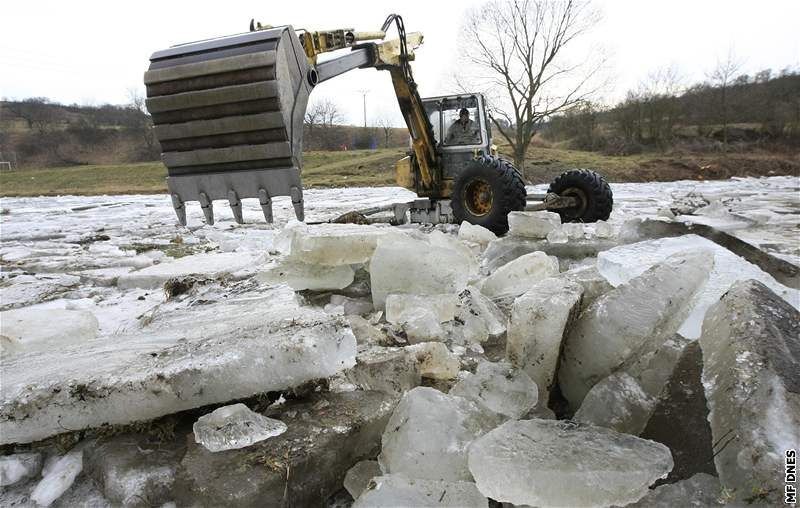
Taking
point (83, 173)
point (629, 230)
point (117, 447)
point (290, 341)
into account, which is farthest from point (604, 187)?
point (83, 173)

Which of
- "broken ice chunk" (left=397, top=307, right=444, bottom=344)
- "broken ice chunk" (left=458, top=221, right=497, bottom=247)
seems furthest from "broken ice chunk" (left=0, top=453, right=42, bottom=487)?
"broken ice chunk" (left=458, top=221, right=497, bottom=247)

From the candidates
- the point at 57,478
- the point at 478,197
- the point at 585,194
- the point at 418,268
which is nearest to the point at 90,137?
the point at 478,197

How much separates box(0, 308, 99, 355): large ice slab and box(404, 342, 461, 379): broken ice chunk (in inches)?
53.3

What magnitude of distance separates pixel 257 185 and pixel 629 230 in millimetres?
2606

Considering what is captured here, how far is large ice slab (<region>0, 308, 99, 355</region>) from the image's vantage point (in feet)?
5.12

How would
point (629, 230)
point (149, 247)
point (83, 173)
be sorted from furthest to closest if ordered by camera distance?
point (83, 173) < point (149, 247) < point (629, 230)

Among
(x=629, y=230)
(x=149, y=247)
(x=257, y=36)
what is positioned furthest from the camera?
(x=149, y=247)

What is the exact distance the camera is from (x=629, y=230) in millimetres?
3098

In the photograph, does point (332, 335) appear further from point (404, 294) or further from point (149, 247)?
point (149, 247)

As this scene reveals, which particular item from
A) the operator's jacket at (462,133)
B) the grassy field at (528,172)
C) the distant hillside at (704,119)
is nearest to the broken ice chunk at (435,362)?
the operator's jacket at (462,133)

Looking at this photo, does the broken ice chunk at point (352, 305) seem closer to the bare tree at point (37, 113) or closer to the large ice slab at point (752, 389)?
the large ice slab at point (752, 389)

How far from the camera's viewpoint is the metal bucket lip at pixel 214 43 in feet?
8.72

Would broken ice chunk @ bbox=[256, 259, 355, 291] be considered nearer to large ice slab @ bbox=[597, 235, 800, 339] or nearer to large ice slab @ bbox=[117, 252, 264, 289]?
large ice slab @ bbox=[117, 252, 264, 289]

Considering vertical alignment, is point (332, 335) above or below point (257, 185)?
below
